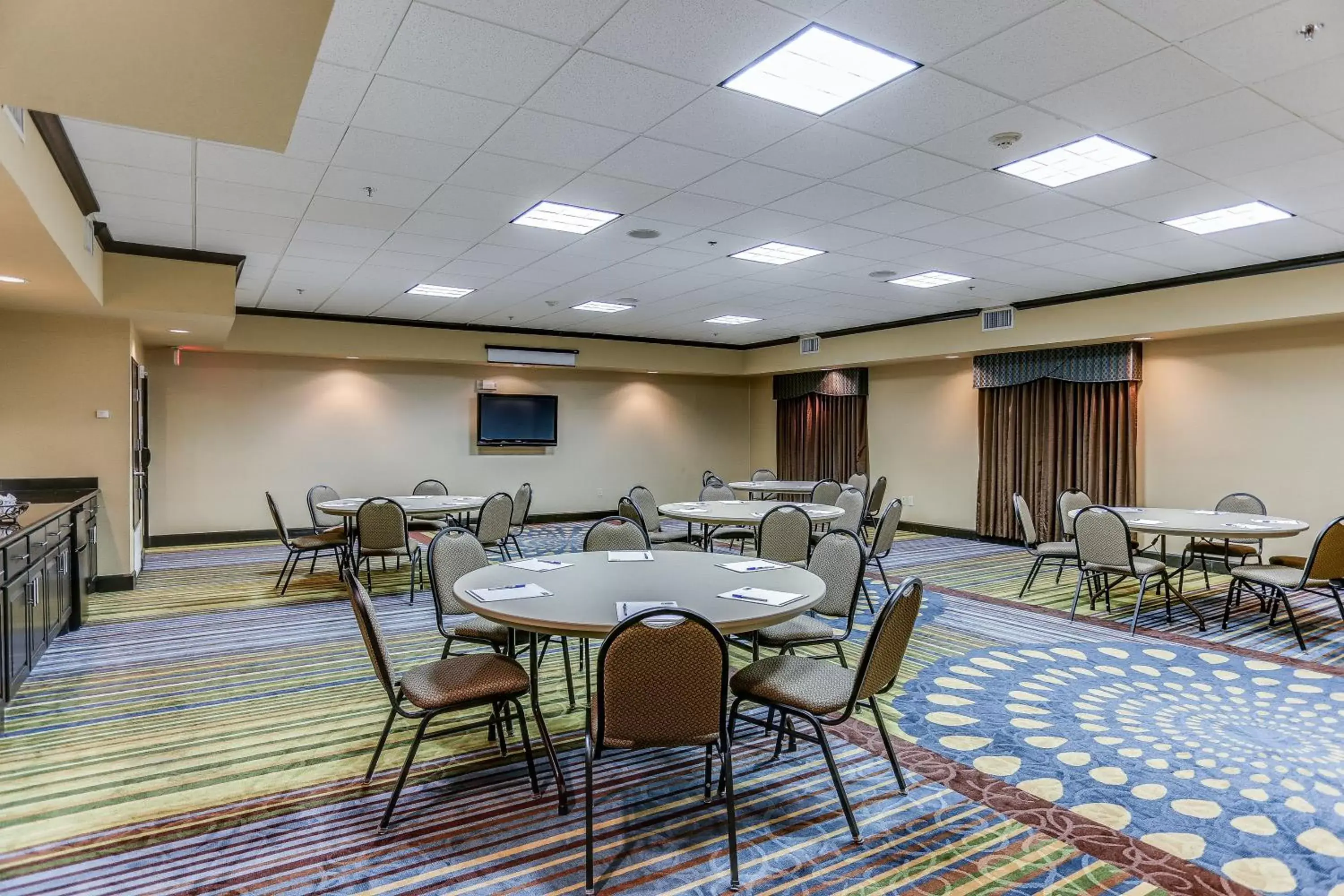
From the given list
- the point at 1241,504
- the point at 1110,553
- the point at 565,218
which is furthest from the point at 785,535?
the point at 1241,504

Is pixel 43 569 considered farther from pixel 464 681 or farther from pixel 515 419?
pixel 515 419

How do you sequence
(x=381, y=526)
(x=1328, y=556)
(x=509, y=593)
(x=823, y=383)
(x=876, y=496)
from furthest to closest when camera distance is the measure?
1. (x=823, y=383)
2. (x=876, y=496)
3. (x=381, y=526)
4. (x=1328, y=556)
5. (x=509, y=593)

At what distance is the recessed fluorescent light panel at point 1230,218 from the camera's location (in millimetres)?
5109

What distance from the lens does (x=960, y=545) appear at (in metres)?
9.91

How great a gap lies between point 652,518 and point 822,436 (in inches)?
228

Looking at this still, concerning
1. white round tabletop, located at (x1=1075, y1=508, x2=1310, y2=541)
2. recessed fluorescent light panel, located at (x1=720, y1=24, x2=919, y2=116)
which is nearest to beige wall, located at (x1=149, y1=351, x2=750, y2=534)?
white round tabletop, located at (x1=1075, y1=508, x2=1310, y2=541)

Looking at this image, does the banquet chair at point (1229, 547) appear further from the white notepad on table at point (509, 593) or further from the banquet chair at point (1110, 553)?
the white notepad on table at point (509, 593)

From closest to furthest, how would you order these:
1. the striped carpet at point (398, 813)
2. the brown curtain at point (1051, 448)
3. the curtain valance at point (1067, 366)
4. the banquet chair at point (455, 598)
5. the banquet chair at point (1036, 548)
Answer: the striped carpet at point (398, 813)
the banquet chair at point (455, 598)
the banquet chair at point (1036, 548)
the curtain valance at point (1067, 366)
the brown curtain at point (1051, 448)

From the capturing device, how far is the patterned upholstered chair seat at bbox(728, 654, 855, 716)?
2.67 meters

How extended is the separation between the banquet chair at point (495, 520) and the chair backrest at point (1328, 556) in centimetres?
616

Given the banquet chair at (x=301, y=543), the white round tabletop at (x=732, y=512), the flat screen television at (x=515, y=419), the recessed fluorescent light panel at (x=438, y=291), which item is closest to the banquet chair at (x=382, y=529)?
the banquet chair at (x=301, y=543)

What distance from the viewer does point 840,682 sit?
286 centimetres

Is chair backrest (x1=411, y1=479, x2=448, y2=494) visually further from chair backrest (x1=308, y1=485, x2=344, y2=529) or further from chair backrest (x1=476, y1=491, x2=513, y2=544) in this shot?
chair backrest (x1=476, y1=491, x2=513, y2=544)

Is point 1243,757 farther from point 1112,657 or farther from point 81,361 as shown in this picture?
point 81,361
